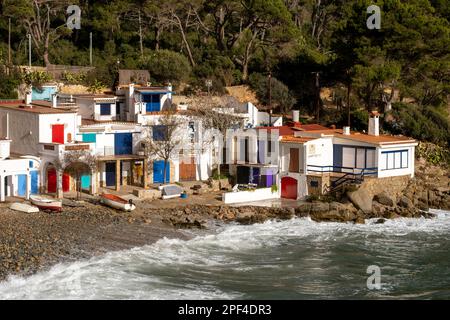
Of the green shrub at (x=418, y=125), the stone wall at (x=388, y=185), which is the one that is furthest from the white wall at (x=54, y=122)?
the green shrub at (x=418, y=125)

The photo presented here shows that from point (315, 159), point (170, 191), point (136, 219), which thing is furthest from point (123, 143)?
point (315, 159)

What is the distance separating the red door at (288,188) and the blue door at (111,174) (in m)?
9.08

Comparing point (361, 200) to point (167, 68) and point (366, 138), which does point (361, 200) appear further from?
point (167, 68)

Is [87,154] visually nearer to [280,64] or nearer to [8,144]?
[8,144]

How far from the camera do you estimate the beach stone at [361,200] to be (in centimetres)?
4712

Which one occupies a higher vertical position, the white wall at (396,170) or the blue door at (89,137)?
the blue door at (89,137)

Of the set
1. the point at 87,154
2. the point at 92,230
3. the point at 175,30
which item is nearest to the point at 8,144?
the point at 87,154

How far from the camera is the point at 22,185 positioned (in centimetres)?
4469

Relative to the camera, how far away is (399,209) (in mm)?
48156

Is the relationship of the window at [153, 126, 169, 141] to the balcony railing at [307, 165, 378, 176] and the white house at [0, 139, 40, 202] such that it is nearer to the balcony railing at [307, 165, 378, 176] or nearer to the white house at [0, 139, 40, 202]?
the white house at [0, 139, 40, 202]

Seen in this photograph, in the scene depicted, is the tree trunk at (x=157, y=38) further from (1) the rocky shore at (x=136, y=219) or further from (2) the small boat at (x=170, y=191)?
(1) the rocky shore at (x=136, y=219)

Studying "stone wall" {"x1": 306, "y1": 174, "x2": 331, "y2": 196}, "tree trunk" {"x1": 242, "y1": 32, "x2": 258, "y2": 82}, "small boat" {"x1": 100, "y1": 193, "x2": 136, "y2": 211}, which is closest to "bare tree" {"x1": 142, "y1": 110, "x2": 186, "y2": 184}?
"small boat" {"x1": 100, "y1": 193, "x2": 136, "y2": 211}

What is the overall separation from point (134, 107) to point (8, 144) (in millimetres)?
9300

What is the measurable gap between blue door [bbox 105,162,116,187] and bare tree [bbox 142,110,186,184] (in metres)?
1.93
